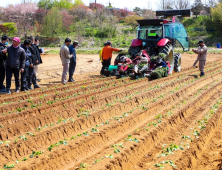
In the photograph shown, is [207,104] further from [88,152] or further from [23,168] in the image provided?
[23,168]

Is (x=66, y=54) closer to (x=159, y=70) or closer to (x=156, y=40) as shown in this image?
(x=159, y=70)

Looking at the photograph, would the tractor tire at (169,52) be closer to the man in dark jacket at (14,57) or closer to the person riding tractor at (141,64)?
the person riding tractor at (141,64)

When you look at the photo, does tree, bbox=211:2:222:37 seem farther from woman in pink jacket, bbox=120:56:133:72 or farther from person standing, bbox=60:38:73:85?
person standing, bbox=60:38:73:85

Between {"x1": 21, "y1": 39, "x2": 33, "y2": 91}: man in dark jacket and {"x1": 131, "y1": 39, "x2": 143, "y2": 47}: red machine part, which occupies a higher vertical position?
{"x1": 131, "y1": 39, "x2": 143, "y2": 47}: red machine part

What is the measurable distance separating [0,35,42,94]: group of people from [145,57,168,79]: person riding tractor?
4.24 metres

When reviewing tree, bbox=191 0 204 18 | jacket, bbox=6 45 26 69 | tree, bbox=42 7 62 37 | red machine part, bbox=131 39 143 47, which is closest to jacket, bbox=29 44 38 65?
jacket, bbox=6 45 26 69

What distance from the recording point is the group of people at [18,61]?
26.1ft

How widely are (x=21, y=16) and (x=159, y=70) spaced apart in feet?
96.5

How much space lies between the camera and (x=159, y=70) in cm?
1102

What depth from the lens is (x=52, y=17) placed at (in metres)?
33.2

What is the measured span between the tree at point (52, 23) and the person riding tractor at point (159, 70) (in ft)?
79.6

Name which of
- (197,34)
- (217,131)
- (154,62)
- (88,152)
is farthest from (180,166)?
(197,34)

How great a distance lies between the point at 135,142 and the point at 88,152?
79 centimetres

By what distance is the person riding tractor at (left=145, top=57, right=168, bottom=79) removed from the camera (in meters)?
10.9
